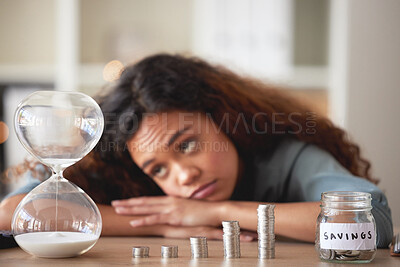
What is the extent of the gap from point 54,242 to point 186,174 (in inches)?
19.5

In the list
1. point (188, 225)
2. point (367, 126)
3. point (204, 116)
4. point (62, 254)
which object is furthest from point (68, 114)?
point (367, 126)

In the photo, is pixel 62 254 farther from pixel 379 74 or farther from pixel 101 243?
pixel 379 74

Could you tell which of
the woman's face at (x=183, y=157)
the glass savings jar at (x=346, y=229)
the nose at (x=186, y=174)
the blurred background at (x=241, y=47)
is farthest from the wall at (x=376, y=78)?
the glass savings jar at (x=346, y=229)

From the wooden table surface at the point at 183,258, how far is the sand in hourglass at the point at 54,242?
0.01 metres

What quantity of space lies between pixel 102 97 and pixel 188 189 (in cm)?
41

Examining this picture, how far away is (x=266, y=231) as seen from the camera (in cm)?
88

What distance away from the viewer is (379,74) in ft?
8.59

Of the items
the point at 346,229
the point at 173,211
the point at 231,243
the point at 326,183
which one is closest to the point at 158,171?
the point at 173,211

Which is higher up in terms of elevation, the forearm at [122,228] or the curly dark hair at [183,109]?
the curly dark hair at [183,109]

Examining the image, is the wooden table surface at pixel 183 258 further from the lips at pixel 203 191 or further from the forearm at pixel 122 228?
the lips at pixel 203 191

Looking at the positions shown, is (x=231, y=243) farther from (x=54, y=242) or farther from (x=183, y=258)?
(x=54, y=242)

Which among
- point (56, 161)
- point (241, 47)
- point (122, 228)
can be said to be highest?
point (241, 47)

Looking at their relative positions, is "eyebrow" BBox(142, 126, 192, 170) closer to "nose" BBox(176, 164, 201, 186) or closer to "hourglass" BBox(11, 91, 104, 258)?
"nose" BBox(176, 164, 201, 186)

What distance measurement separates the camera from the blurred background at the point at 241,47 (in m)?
2.62
